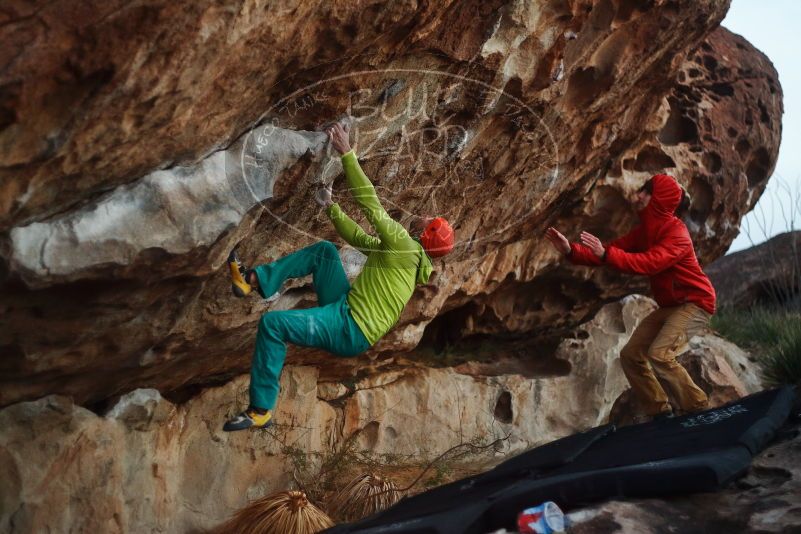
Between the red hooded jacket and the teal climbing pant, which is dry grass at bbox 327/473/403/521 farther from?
the red hooded jacket

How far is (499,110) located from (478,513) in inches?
123

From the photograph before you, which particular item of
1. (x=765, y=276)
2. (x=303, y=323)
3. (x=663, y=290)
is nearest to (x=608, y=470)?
(x=303, y=323)

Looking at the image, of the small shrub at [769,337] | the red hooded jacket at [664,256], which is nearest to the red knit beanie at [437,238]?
the red hooded jacket at [664,256]

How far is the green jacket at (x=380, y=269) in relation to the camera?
547cm

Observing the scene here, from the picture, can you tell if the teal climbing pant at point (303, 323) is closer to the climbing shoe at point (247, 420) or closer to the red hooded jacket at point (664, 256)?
the climbing shoe at point (247, 420)

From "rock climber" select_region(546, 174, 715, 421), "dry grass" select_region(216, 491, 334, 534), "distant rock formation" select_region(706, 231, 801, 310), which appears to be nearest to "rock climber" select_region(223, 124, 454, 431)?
"dry grass" select_region(216, 491, 334, 534)

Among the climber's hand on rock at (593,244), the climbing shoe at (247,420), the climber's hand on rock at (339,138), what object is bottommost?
the climbing shoe at (247,420)

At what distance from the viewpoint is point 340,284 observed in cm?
570

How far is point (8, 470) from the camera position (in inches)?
235

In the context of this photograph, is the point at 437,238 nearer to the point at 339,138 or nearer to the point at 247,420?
the point at 339,138

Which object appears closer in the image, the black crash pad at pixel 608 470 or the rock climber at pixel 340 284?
the black crash pad at pixel 608 470

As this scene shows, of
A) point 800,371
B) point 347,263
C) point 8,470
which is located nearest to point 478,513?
point 347,263

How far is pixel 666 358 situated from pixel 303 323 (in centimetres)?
333

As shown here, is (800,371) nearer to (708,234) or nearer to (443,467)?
(708,234)
